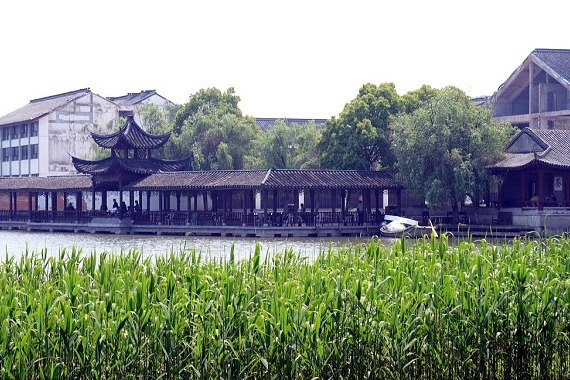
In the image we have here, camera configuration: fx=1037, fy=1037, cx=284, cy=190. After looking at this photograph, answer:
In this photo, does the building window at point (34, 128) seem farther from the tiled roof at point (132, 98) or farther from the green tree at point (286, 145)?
the green tree at point (286, 145)

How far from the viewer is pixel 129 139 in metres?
42.8

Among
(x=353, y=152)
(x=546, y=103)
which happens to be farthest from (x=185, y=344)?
(x=546, y=103)

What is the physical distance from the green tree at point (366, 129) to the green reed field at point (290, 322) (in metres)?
29.5

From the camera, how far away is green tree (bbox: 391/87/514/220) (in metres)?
34.5

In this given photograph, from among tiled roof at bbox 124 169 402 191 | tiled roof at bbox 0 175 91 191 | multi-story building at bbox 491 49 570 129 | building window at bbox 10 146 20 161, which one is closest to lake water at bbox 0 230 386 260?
tiled roof at bbox 124 169 402 191

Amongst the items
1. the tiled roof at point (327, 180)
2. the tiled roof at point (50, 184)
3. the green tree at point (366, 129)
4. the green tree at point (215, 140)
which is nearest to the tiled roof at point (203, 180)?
the tiled roof at point (327, 180)

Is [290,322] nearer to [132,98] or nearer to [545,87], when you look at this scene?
[545,87]

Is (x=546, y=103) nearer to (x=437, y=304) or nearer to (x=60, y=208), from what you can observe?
(x=60, y=208)

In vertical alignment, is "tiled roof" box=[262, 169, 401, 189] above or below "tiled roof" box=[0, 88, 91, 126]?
below

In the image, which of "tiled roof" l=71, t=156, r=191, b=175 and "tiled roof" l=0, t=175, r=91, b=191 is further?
"tiled roof" l=0, t=175, r=91, b=191

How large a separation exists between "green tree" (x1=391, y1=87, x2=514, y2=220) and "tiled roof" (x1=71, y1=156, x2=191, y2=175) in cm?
1100

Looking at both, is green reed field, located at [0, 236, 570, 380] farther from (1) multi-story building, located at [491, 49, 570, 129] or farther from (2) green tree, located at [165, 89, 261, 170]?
(2) green tree, located at [165, 89, 261, 170]

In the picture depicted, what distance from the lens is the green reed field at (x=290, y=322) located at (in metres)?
7.79

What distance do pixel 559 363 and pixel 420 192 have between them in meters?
26.4
